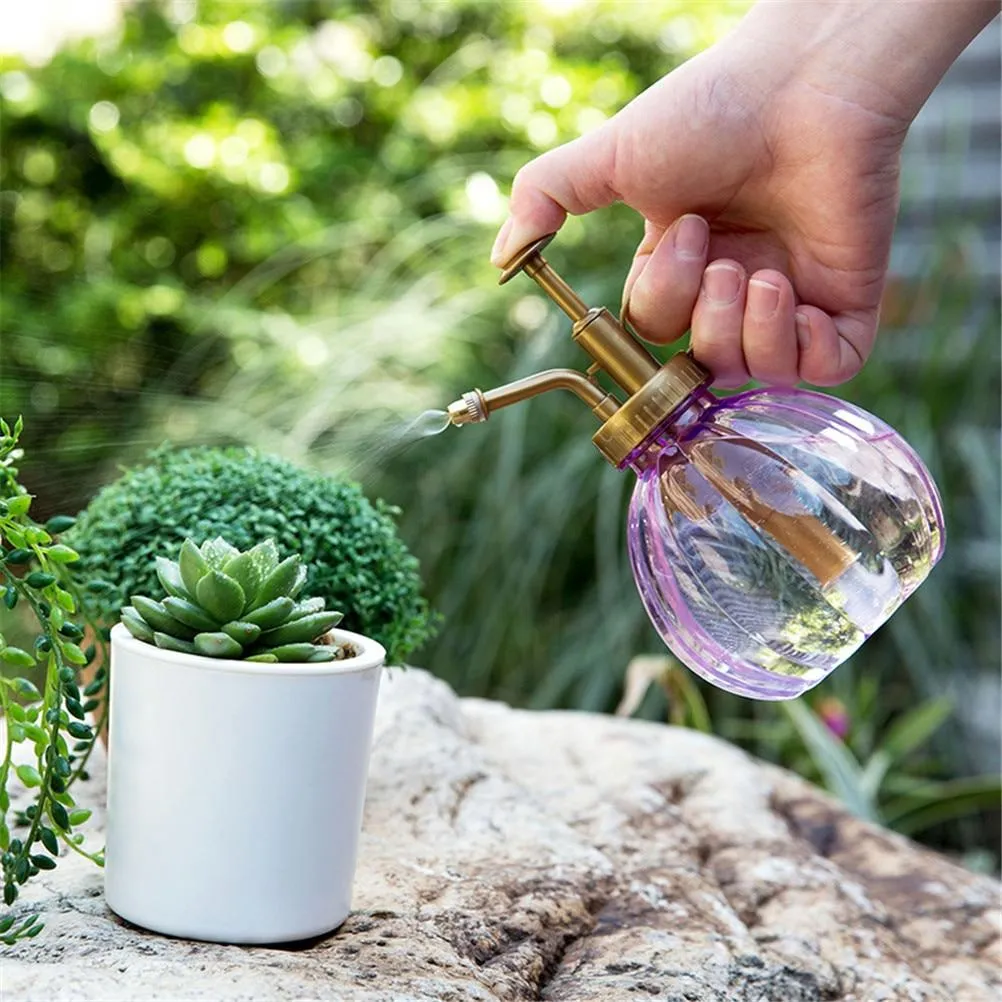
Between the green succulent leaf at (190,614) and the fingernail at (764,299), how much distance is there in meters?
0.51

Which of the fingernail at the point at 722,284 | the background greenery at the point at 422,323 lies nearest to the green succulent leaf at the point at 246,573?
the fingernail at the point at 722,284

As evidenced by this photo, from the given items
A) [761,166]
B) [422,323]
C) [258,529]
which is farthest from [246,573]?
[422,323]

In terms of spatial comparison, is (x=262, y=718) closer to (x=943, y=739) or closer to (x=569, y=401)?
(x=569, y=401)

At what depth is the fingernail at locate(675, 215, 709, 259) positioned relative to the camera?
3.57 ft

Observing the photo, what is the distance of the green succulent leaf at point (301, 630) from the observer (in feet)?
2.92

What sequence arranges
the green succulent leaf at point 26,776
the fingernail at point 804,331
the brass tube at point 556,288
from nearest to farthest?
1. the green succulent leaf at point 26,776
2. the brass tube at point 556,288
3. the fingernail at point 804,331

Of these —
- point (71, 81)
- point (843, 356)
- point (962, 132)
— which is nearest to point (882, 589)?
point (843, 356)

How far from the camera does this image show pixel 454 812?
1263mm

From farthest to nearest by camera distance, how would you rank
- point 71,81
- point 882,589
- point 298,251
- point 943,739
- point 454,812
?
point 71,81 → point 298,251 → point 943,739 → point 454,812 → point 882,589

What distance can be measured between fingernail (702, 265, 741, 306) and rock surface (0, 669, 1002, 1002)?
518mm

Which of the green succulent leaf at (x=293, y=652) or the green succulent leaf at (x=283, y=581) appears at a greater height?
the green succulent leaf at (x=283, y=581)

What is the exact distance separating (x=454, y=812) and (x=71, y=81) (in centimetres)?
335

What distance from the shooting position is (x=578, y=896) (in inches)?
43.4

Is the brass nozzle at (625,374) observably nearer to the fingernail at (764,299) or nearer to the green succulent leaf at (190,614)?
the fingernail at (764,299)
